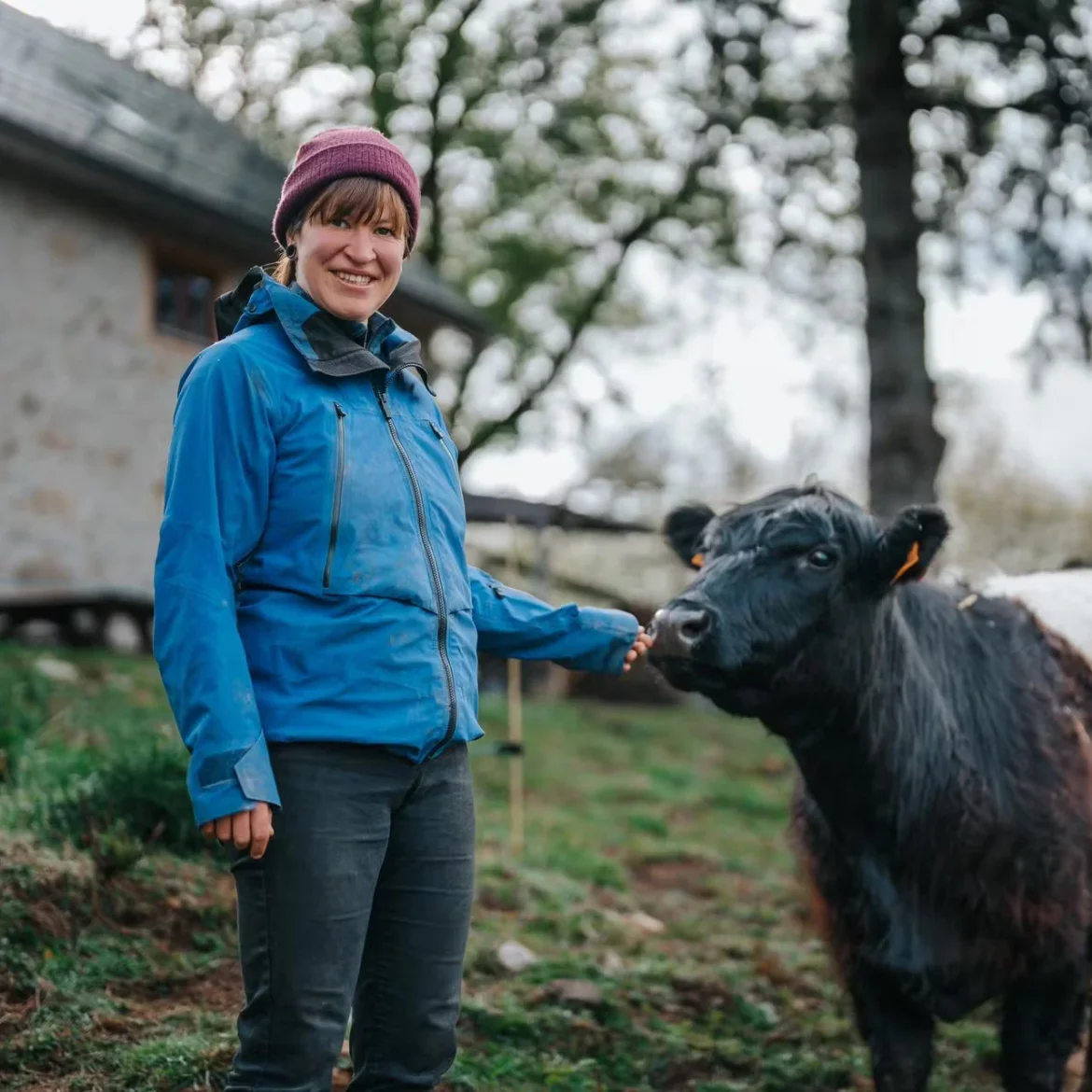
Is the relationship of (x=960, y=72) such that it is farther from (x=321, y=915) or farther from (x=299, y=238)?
(x=321, y=915)

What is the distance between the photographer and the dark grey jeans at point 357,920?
2248 millimetres

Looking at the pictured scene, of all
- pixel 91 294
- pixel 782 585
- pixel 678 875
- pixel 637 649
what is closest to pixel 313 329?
pixel 637 649

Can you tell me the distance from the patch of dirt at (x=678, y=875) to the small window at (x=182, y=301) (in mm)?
7007

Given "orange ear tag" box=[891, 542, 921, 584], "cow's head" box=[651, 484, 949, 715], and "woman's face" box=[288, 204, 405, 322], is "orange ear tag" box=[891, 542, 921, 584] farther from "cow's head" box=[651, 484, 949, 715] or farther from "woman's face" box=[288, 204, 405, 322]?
"woman's face" box=[288, 204, 405, 322]

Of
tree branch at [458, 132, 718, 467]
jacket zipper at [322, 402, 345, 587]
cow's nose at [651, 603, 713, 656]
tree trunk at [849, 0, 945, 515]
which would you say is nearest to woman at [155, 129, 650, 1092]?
jacket zipper at [322, 402, 345, 587]

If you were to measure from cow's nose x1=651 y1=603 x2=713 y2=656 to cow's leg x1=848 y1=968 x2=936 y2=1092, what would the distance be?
1.26 metres

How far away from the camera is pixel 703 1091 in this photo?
13.3 feet

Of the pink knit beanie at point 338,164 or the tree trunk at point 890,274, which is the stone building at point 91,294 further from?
the pink knit beanie at point 338,164

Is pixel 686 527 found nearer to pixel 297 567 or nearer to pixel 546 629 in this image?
pixel 546 629

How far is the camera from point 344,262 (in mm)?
2510

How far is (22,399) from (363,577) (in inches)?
372

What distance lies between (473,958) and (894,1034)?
5.29 ft

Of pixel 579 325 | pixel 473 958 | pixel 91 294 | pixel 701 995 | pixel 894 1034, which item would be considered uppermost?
pixel 579 325

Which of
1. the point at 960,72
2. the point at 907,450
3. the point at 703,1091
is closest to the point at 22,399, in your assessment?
the point at 907,450
